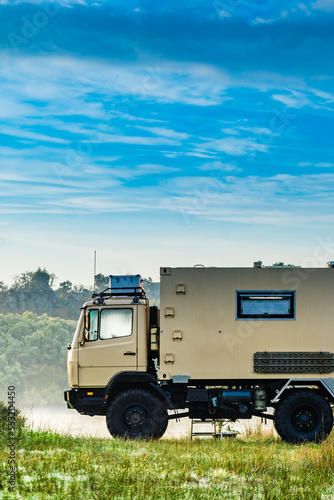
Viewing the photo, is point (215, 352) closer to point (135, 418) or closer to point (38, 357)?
point (135, 418)

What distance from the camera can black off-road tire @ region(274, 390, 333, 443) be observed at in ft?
49.3

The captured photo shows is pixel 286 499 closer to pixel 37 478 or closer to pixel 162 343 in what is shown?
pixel 37 478

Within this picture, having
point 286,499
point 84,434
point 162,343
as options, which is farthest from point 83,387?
point 286,499

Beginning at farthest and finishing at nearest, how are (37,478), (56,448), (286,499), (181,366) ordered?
(181,366), (56,448), (37,478), (286,499)

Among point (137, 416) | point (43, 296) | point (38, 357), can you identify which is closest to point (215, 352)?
point (137, 416)

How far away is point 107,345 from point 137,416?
1.67 metres

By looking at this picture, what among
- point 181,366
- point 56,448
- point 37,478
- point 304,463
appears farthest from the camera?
point 181,366

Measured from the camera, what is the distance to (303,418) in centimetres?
1516

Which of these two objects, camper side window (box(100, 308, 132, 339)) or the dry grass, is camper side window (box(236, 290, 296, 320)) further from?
the dry grass

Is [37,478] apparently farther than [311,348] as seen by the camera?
No

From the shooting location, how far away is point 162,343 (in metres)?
15.0

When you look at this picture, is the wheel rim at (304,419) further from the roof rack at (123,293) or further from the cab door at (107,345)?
the roof rack at (123,293)

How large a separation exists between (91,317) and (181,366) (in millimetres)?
2270

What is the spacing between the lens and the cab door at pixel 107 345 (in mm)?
15172
